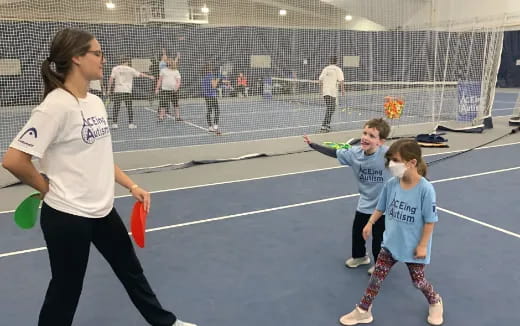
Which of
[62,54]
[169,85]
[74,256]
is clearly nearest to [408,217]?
[74,256]

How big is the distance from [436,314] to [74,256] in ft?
7.08

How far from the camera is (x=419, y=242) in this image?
2.85m

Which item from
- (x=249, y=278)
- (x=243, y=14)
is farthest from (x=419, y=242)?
(x=243, y=14)

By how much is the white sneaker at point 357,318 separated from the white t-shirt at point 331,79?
26.6ft

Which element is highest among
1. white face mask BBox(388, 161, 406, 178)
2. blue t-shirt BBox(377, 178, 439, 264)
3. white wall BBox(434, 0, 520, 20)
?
white wall BBox(434, 0, 520, 20)

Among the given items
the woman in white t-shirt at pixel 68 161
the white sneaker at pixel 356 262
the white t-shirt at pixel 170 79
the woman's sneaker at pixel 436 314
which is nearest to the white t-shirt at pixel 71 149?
the woman in white t-shirt at pixel 68 161

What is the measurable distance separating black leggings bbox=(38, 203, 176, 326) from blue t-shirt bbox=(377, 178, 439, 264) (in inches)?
57.6

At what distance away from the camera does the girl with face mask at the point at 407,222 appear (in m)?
2.78

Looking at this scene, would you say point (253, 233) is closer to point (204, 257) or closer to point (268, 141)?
point (204, 257)

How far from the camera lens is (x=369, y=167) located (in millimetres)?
3525

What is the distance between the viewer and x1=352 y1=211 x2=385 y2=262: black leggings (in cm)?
367

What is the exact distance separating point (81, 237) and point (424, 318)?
7.01 ft

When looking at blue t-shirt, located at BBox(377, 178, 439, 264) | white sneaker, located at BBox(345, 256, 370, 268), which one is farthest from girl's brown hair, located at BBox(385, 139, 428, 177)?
white sneaker, located at BBox(345, 256, 370, 268)

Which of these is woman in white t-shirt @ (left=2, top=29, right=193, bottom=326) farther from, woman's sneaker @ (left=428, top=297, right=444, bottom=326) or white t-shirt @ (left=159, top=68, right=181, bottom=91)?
white t-shirt @ (left=159, top=68, right=181, bottom=91)
